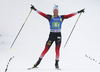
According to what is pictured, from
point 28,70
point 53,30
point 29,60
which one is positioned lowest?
point 28,70

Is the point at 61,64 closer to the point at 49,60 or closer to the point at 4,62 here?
the point at 49,60

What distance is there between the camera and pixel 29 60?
678cm

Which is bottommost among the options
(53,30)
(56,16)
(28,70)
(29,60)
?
(28,70)

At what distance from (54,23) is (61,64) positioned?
1418mm

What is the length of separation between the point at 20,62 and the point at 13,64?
1.02ft

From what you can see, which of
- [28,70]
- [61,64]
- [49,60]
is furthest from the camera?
[49,60]

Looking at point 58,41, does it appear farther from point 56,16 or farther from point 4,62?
point 4,62

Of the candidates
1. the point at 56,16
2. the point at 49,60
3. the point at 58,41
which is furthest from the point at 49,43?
the point at 49,60

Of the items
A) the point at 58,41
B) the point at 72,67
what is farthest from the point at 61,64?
the point at 58,41

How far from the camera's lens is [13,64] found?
6.21 meters

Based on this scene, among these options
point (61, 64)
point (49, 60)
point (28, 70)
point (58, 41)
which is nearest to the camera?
point (28, 70)

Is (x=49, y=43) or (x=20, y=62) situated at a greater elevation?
(x=49, y=43)

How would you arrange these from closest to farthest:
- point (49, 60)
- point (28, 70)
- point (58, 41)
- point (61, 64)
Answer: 1. point (28, 70)
2. point (58, 41)
3. point (61, 64)
4. point (49, 60)

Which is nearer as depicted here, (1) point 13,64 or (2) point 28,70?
(2) point 28,70
